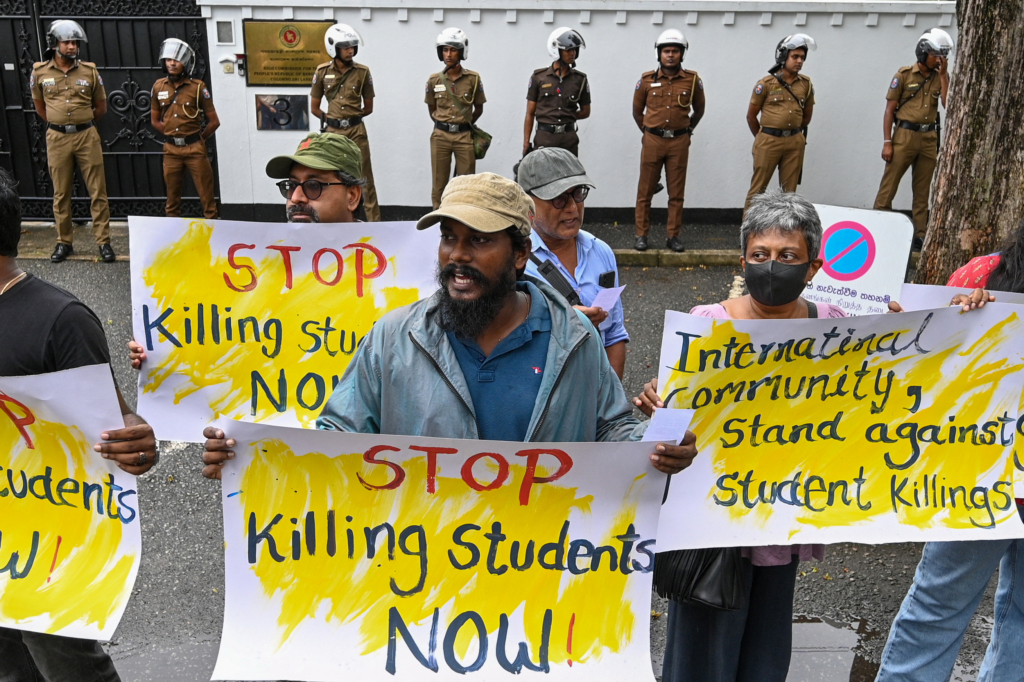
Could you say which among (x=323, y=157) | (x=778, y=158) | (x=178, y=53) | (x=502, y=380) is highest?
(x=178, y=53)

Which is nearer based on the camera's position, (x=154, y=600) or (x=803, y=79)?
(x=154, y=600)

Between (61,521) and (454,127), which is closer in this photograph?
(61,521)

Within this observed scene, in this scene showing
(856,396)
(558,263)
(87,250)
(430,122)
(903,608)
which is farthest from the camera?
(430,122)

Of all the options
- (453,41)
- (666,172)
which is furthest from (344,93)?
(666,172)

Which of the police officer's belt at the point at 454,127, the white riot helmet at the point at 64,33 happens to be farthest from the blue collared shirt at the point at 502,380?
the white riot helmet at the point at 64,33

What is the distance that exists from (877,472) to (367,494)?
156 centimetres

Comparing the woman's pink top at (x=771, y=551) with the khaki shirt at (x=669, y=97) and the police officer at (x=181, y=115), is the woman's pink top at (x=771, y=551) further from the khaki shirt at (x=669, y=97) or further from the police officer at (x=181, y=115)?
the police officer at (x=181, y=115)

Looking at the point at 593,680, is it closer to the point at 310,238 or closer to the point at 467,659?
the point at 467,659

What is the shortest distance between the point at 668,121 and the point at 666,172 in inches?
22.0

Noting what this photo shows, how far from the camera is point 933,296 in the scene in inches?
121

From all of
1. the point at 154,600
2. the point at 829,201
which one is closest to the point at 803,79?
the point at 829,201

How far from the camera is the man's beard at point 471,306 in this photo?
2.32m

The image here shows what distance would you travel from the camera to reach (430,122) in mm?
11008

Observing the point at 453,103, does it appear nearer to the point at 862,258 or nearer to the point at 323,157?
the point at 862,258
